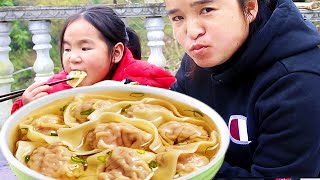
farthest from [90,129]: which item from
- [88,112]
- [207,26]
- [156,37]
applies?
[156,37]

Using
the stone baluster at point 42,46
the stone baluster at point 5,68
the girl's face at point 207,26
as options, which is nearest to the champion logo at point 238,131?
the girl's face at point 207,26

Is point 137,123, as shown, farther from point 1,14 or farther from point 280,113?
point 1,14

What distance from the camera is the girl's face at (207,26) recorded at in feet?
2.36

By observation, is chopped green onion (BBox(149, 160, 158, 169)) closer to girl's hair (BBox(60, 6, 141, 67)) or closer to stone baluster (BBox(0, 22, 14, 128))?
girl's hair (BBox(60, 6, 141, 67))

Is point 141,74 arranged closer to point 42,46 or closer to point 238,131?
point 238,131

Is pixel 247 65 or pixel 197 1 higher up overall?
pixel 197 1

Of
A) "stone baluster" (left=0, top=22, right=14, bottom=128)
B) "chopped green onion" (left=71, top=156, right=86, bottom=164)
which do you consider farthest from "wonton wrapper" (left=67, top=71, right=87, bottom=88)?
"stone baluster" (left=0, top=22, right=14, bottom=128)

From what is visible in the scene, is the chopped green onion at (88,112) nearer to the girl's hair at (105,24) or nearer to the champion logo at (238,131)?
the champion logo at (238,131)

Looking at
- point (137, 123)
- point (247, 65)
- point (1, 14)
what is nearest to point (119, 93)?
point (137, 123)

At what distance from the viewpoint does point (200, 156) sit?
1.95 ft

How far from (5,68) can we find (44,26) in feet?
1.19

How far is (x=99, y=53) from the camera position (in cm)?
124

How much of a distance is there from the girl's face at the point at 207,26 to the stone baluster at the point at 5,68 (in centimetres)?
190

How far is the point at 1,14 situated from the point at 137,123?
204 cm
